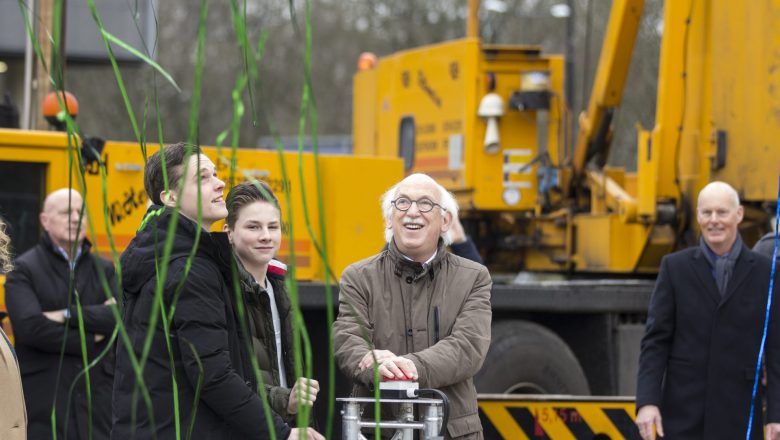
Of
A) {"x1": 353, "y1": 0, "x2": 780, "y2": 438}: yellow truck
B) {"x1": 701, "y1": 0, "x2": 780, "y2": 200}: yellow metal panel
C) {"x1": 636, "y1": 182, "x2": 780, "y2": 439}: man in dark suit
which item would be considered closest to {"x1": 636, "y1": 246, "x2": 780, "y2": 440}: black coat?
{"x1": 636, "y1": 182, "x2": 780, "y2": 439}: man in dark suit

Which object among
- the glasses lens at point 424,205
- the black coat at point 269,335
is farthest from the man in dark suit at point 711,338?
the black coat at point 269,335

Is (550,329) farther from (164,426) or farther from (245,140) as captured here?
(245,140)

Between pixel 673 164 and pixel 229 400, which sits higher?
pixel 673 164

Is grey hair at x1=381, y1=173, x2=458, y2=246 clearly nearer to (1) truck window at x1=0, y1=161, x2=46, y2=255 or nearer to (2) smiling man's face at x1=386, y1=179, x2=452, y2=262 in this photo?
(2) smiling man's face at x1=386, y1=179, x2=452, y2=262

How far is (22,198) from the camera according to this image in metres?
7.72

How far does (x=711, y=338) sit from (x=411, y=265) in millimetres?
1712

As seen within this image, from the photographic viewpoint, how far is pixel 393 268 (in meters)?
4.83

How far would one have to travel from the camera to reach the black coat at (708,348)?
583cm

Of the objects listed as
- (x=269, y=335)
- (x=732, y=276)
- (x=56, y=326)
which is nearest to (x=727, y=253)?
(x=732, y=276)

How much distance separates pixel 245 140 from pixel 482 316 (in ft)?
110

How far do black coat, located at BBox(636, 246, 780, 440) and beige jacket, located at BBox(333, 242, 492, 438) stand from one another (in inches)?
53.2

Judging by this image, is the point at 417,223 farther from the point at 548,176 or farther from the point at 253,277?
the point at 548,176

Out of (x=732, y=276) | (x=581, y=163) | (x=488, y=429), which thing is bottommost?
(x=488, y=429)

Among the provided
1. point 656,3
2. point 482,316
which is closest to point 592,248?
point 482,316
